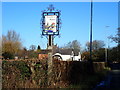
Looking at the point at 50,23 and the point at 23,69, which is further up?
the point at 50,23

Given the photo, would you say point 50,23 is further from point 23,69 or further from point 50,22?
point 23,69

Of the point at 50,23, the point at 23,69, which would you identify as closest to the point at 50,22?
the point at 50,23

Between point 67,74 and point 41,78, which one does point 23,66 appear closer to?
point 41,78

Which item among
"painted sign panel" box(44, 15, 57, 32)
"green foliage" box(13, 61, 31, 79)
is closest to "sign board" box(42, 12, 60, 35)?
"painted sign panel" box(44, 15, 57, 32)

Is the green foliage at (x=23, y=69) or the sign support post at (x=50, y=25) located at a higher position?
the sign support post at (x=50, y=25)

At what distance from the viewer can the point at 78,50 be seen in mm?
79875

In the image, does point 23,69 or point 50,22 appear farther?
point 50,22

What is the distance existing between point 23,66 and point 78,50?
69.8 meters

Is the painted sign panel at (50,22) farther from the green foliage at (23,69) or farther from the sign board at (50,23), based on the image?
the green foliage at (23,69)

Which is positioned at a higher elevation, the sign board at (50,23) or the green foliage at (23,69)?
the sign board at (50,23)

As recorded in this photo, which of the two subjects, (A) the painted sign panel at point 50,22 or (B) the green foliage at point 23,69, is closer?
(B) the green foliage at point 23,69

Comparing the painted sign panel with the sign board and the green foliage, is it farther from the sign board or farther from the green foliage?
the green foliage

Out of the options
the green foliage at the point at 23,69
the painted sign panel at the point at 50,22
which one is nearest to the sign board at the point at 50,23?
the painted sign panel at the point at 50,22

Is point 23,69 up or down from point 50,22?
down
